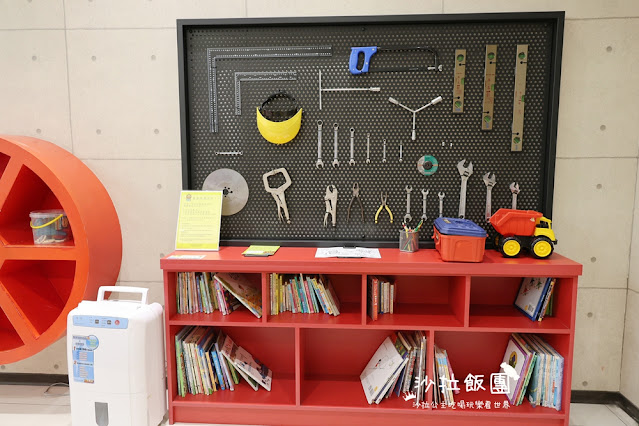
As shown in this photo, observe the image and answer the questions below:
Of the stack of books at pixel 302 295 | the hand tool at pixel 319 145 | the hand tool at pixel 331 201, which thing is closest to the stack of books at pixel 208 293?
the stack of books at pixel 302 295

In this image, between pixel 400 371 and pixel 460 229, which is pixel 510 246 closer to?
pixel 460 229

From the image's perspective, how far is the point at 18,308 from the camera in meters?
2.18

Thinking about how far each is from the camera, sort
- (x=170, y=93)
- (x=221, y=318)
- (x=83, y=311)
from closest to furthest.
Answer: (x=83, y=311)
(x=221, y=318)
(x=170, y=93)

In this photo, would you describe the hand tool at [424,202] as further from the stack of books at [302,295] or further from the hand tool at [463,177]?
the stack of books at [302,295]

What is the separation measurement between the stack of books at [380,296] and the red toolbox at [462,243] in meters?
0.33

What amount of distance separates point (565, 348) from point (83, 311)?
7.77 feet

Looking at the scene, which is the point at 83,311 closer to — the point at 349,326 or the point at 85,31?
the point at 349,326

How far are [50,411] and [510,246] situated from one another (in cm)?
269

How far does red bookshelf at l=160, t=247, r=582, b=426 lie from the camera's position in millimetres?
1994

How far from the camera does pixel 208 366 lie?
2.18 meters

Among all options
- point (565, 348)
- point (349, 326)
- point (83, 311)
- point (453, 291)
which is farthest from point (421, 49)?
point (83, 311)

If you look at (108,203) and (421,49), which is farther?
(108,203)

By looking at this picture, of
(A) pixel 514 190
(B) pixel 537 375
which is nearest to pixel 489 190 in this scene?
(A) pixel 514 190

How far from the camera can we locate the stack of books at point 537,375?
200cm
